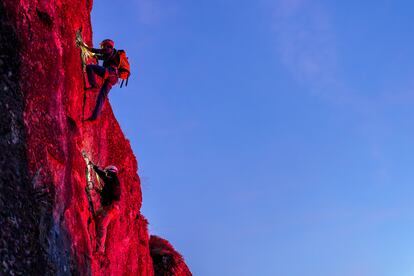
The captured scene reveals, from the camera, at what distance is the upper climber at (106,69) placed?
19328 millimetres

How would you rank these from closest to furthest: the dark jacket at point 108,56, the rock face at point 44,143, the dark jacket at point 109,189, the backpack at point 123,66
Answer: the rock face at point 44,143 < the dark jacket at point 108,56 < the backpack at point 123,66 < the dark jacket at point 109,189

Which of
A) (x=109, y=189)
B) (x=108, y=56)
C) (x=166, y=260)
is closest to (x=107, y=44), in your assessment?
(x=108, y=56)

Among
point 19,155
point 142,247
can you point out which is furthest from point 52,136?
point 142,247

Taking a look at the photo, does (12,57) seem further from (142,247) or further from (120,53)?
(142,247)

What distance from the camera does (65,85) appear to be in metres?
16.3

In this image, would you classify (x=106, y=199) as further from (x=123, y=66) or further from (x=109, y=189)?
(x=123, y=66)

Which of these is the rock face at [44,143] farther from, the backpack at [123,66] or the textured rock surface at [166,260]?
the textured rock surface at [166,260]

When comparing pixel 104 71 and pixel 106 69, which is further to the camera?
pixel 106 69

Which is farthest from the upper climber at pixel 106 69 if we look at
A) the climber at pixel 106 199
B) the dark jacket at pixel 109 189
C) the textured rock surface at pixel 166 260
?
the textured rock surface at pixel 166 260

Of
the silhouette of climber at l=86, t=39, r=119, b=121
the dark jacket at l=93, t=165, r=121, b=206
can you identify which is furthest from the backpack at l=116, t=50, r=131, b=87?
the dark jacket at l=93, t=165, r=121, b=206

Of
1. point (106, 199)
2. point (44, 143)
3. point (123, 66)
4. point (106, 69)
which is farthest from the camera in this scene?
point (106, 199)

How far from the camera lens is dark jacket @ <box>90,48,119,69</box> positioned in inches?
786

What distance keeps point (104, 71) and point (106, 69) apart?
16 cm

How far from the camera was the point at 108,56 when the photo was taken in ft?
65.9
